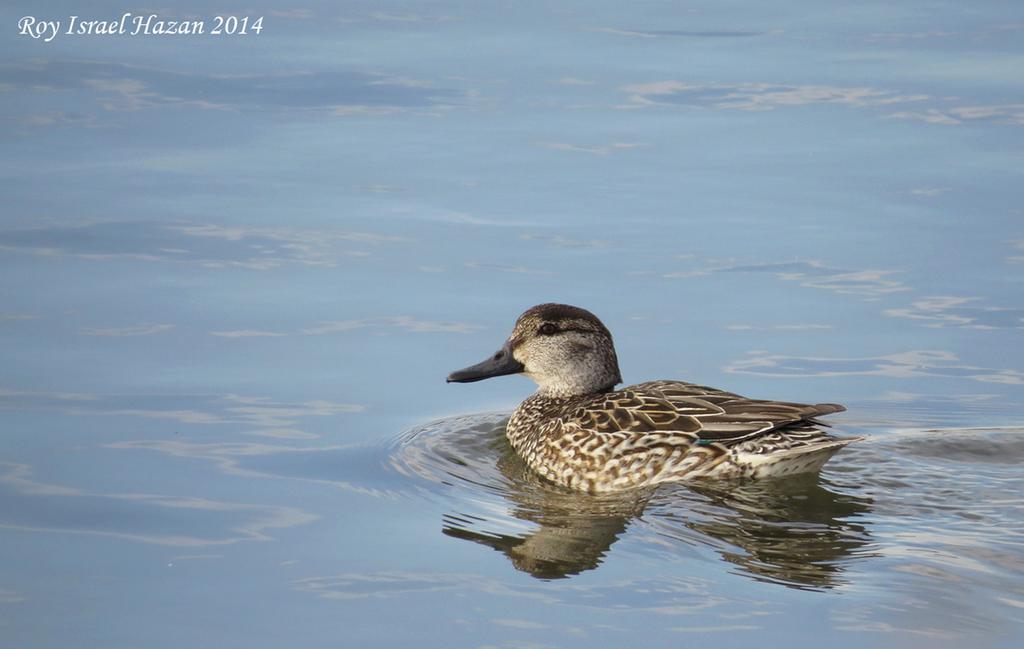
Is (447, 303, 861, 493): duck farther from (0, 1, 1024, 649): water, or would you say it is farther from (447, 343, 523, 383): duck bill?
(0, 1, 1024, 649): water

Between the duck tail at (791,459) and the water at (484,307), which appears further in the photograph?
the duck tail at (791,459)

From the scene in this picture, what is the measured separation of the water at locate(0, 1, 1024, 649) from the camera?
8.05 meters

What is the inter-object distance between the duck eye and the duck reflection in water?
98 cm

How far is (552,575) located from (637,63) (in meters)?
9.23

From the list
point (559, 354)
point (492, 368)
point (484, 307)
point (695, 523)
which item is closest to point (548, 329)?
point (559, 354)

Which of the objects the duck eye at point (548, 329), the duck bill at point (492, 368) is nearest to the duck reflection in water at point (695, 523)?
the duck bill at point (492, 368)

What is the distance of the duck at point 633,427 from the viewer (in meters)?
9.78

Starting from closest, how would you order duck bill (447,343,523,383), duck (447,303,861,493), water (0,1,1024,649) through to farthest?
water (0,1,1024,649) → duck (447,303,861,493) → duck bill (447,343,523,383)

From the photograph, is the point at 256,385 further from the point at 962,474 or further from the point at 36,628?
the point at 962,474

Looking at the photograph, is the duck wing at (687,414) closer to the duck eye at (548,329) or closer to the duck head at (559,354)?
the duck head at (559,354)

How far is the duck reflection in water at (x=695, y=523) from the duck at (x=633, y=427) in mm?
121

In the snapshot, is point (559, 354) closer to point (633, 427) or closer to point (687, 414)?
point (633, 427)

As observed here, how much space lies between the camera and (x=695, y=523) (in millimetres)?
9102

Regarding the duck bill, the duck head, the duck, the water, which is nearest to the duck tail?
the duck
